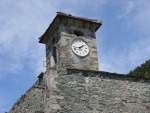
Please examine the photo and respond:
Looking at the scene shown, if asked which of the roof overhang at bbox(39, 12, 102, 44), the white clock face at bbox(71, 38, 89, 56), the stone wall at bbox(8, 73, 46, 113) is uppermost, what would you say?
the roof overhang at bbox(39, 12, 102, 44)

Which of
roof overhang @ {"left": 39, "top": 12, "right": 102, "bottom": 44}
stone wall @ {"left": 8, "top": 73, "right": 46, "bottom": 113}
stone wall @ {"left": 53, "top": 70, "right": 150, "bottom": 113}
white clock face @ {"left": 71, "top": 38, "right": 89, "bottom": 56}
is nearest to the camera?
stone wall @ {"left": 53, "top": 70, "right": 150, "bottom": 113}

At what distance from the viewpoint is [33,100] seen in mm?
12484

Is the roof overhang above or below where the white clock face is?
above

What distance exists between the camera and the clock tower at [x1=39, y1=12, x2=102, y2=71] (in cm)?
1480

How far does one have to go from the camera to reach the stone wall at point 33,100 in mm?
11398

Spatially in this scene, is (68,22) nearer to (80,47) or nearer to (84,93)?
(80,47)

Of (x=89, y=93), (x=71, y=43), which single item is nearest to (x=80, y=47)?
(x=71, y=43)

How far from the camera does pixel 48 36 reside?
16.7 m

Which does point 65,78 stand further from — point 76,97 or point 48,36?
point 48,36

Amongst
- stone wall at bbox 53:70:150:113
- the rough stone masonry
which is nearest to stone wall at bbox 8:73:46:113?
the rough stone masonry

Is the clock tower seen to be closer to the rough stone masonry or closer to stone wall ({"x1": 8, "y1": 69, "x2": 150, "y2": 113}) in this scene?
the rough stone masonry

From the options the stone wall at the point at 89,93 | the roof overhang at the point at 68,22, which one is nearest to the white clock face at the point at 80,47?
the roof overhang at the point at 68,22

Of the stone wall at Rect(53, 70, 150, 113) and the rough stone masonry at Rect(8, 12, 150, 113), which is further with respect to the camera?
the stone wall at Rect(53, 70, 150, 113)

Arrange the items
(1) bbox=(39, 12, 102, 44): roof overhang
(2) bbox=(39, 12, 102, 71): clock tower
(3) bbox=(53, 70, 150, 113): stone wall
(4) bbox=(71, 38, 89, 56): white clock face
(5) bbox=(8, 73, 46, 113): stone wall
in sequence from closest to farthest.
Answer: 1. (3) bbox=(53, 70, 150, 113): stone wall
2. (5) bbox=(8, 73, 46, 113): stone wall
3. (2) bbox=(39, 12, 102, 71): clock tower
4. (4) bbox=(71, 38, 89, 56): white clock face
5. (1) bbox=(39, 12, 102, 44): roof overhang
